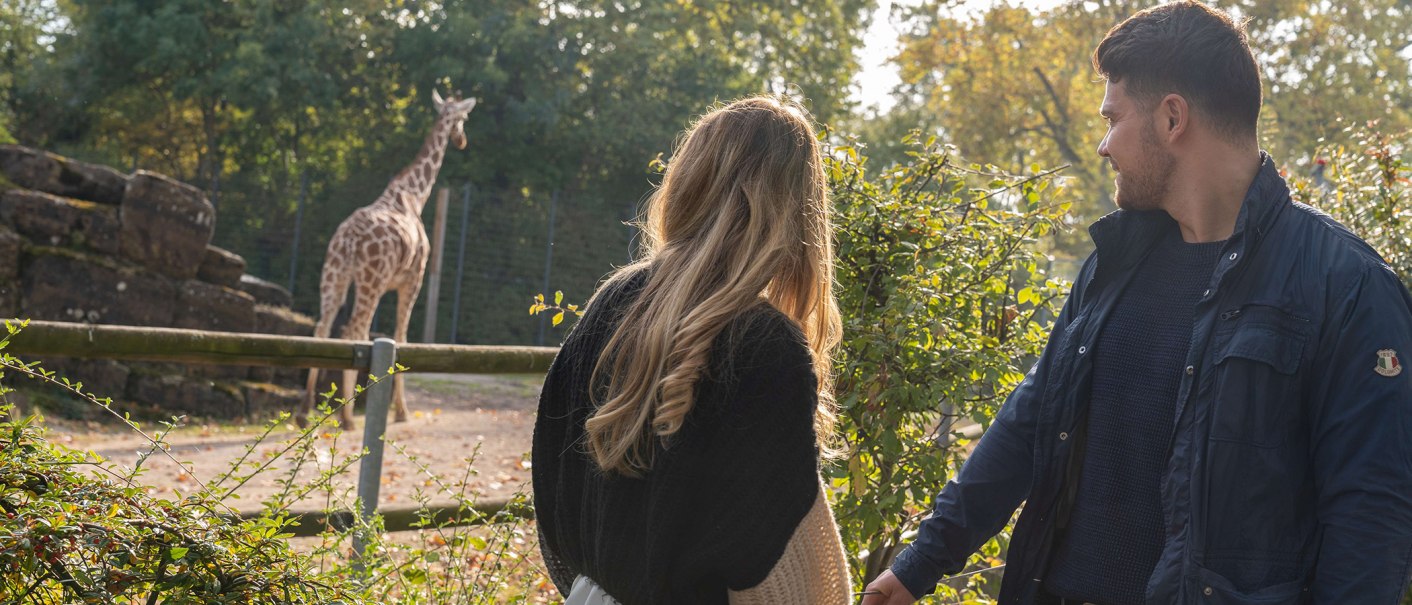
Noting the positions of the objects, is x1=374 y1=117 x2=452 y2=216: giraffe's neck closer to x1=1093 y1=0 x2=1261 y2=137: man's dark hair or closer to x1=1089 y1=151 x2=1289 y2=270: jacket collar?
x1=1089 y1=151 x2=1289 y2=270: jacket collar

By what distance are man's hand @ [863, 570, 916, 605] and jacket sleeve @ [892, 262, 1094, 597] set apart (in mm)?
11

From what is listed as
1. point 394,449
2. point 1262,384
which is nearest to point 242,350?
point 394,449

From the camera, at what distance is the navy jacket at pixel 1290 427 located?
1.89 m

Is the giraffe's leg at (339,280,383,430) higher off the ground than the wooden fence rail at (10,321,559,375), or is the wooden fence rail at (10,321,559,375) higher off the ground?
the giraffe's leg at (339,280,383,430)

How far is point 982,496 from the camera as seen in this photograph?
96.8 inches

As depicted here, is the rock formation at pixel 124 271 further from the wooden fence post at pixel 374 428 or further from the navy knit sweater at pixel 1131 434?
the navy knit sweater at pixel 1131 434

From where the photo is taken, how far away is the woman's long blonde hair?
74.3 inches

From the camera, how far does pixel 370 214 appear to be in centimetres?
1071

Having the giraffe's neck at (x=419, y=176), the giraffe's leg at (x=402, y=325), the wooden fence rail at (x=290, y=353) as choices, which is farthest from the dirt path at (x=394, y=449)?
the giraffe's neck at (x=419, y=176)

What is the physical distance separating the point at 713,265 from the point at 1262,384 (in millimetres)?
891

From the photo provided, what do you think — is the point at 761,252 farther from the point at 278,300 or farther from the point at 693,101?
the point at 693,101

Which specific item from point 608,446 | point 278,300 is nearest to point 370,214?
point 278,300

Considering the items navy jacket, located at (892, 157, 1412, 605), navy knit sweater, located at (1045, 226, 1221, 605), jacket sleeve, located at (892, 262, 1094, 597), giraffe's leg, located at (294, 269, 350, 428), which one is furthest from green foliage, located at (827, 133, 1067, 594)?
giraffe's leg, located at (294, 269, 350, 428)

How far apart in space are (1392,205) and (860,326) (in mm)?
2914
